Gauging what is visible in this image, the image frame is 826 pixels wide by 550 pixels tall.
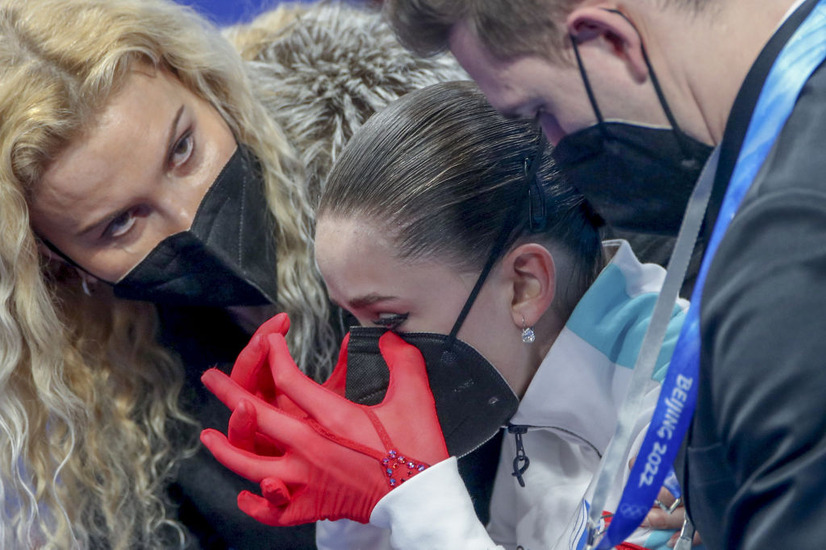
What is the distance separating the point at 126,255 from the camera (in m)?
1.36

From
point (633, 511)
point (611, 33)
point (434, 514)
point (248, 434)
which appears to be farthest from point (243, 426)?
point (611, 33)

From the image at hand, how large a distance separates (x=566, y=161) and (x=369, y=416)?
409 millimetres

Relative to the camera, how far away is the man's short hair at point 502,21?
0.71m

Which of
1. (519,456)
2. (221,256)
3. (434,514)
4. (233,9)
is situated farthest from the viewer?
(233,9)

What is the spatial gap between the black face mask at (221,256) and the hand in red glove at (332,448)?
12.8 inches

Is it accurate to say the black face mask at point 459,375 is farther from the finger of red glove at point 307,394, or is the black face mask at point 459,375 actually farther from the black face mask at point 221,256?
the black face mask at point 221,256

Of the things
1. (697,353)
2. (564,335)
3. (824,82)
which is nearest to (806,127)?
(824,82)

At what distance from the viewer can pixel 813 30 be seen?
0.63 metres

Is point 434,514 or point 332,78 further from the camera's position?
point 332,78

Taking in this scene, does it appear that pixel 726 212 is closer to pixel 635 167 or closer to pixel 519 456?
pixel 635 167

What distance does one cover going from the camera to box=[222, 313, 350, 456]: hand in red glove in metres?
1.07

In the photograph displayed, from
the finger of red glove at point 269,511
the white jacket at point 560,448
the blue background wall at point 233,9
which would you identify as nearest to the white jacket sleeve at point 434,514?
the white jacket at point 560,448

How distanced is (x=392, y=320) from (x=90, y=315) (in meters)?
0.67

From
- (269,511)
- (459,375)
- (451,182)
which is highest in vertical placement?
(451,182)
